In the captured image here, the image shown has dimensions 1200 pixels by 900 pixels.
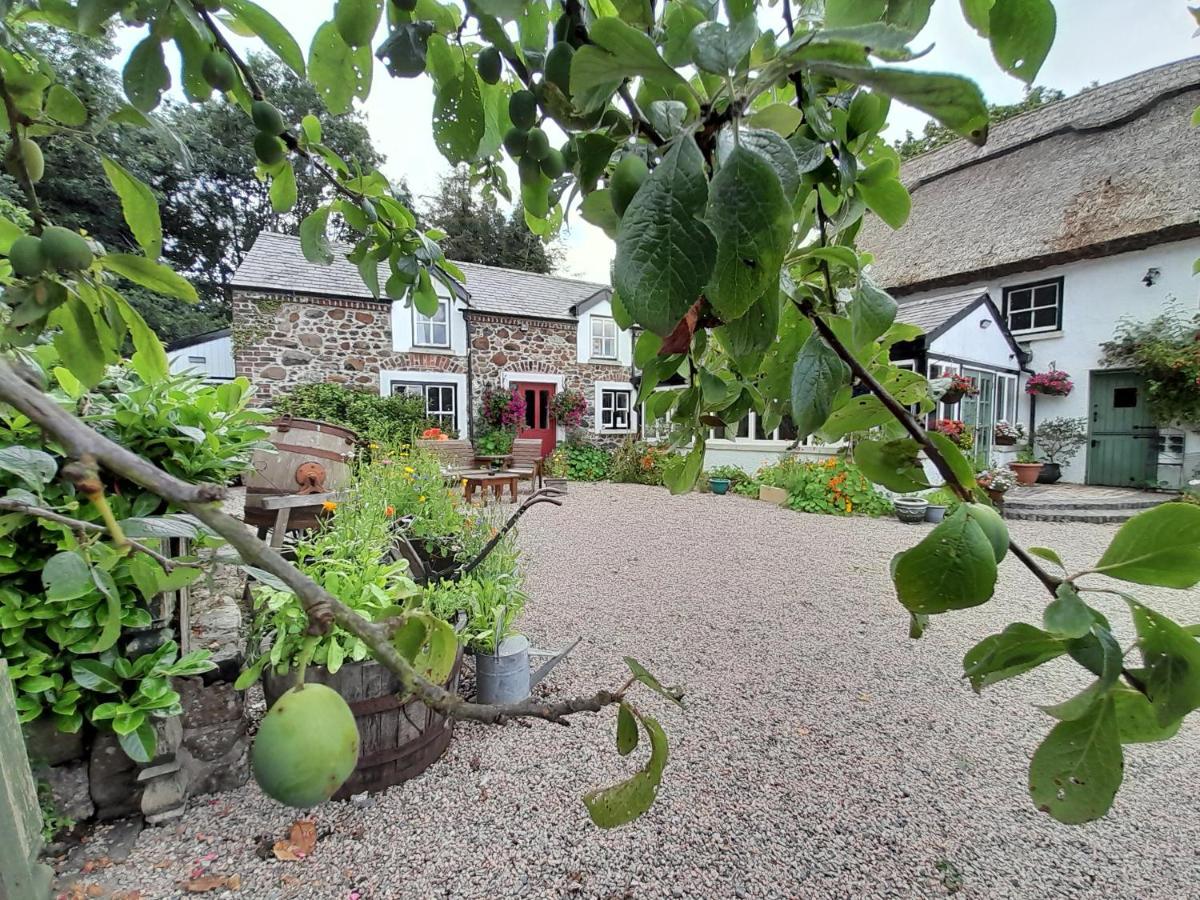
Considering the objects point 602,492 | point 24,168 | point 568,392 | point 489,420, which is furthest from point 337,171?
point 568,392

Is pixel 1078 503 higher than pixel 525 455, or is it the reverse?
pixel 525 455

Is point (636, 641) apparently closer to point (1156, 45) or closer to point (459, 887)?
point (459, 887)

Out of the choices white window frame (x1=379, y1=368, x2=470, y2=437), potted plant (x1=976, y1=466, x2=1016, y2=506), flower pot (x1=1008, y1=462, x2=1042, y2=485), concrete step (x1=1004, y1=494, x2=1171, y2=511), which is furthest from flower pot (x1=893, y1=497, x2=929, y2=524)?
white window frame (x1=379, y1=368, x2=470, y2=437)

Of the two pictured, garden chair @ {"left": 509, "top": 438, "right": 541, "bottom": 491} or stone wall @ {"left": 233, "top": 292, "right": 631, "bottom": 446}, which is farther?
garden chair @ {"left": 509, "top": 438, "right": 541, "bottom": 491}

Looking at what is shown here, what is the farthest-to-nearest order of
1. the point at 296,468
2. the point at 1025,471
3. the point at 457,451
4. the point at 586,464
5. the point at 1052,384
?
the point at 586,464 → the point at 457,451 → the point at 1052,384 → the point at 1025,471 → the point at 296,468

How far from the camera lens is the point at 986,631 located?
3637 mm

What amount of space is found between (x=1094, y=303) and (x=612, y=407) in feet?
31.3

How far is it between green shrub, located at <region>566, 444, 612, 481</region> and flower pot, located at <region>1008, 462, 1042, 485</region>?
7659 mm

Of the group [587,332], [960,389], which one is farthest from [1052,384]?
[587,332]

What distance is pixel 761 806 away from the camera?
2.05 meters

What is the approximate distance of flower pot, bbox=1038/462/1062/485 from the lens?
32.1 ft

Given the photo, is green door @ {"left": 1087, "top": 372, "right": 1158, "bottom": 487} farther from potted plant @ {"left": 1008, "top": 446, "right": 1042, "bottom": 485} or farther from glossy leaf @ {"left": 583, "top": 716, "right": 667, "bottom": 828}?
glossy leaf @ {"left": 583, "top": 716, "right": 667, "bottom": 828}

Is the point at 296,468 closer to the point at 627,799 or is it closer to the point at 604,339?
the point at 627,799

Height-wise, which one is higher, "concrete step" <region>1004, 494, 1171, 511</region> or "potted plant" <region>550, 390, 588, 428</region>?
"potted plant" <region>550, 390, 588, 428</region>
